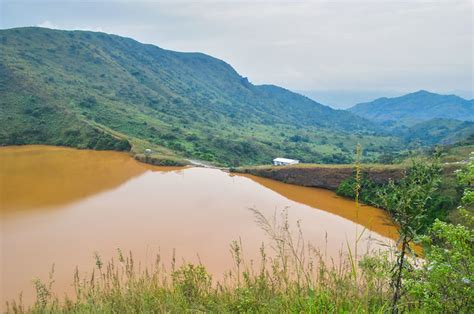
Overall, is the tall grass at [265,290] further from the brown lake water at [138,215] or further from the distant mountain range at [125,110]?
the brown lake water at [138,215]

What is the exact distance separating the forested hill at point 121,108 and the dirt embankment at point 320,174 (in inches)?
494

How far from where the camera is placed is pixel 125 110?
53.8 m

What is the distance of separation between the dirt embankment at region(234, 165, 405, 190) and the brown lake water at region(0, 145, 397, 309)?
711 mm

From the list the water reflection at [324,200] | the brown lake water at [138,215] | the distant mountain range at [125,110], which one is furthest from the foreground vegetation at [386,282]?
the water reflection at [324,200]

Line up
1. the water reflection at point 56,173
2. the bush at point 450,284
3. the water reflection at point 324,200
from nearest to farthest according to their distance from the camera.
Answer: the bush at point 450,284 < the water reflection at point 324,200 < the water reflection at point 56,173

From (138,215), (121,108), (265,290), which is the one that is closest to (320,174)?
(138,215)

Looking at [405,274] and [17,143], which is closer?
[405,274]

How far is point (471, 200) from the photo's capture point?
3568mm

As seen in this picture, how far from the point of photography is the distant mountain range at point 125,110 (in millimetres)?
38156

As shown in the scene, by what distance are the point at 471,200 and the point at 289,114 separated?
13584 centimetres

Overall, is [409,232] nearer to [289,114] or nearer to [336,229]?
[336,229]

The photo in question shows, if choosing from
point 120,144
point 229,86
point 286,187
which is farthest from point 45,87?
point 229,86

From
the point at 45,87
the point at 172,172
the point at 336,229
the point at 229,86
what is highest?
the point at 229,86

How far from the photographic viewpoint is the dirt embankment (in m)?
19.9
